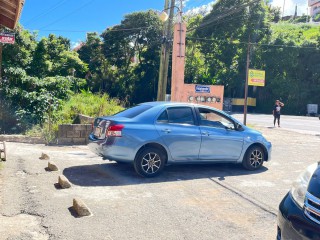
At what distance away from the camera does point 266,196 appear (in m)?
6.02

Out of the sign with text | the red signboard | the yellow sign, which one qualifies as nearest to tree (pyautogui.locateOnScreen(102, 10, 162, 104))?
the yellow sign

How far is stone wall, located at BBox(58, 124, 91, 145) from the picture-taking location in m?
10.8

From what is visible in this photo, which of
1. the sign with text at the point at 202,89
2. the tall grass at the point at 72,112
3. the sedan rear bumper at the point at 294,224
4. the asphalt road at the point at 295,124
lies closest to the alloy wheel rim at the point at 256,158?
the sedan rear bumper at the point at 294,224

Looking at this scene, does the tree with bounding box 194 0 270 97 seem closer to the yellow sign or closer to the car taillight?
the yellow sign

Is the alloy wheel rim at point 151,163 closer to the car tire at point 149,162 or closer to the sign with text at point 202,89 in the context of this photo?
the car tire at point 149,162

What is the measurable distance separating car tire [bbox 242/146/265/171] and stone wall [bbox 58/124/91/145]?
203 inches

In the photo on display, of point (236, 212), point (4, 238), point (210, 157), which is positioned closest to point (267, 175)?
point (210, 157)

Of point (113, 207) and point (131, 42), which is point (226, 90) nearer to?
point (131, 42)

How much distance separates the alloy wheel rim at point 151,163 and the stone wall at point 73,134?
4560mm

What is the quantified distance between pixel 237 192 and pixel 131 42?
1377 inches

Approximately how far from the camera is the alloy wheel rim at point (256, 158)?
314 inches

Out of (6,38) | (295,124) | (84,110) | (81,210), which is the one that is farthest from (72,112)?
(295,124)

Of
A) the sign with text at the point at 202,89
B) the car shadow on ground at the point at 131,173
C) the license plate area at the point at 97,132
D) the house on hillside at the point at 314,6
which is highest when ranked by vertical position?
the house on hillside at the point at 314,6

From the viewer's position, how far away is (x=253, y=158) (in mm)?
8000
